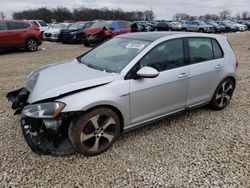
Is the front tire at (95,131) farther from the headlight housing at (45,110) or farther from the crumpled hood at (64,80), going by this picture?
the crumpled hood at (64,80)

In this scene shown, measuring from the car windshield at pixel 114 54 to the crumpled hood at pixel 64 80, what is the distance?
0.58 feet

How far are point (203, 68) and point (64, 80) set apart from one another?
226cm

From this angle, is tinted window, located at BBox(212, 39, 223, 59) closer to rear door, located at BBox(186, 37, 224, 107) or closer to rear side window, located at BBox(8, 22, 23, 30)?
rear door, located at BBox(186, 37, 224, 107)

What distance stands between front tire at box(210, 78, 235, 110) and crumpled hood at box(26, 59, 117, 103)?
2.25 meters

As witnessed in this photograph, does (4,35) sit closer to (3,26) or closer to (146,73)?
(3,26)

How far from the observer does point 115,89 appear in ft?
10.3

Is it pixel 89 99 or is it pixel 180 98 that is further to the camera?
pixel 180 98

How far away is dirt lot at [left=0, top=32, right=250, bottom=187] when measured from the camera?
9.20 feet

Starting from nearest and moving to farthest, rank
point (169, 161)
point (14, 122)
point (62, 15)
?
point (169, 161) → point (14, 122) → point (62, 15)

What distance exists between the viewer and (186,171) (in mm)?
2971

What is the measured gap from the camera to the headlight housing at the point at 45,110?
2.85 metres

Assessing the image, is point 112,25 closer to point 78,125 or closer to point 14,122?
point 14,122

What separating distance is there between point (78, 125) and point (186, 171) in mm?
1387

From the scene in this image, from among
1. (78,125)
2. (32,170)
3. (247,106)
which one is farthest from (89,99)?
(247,106)
